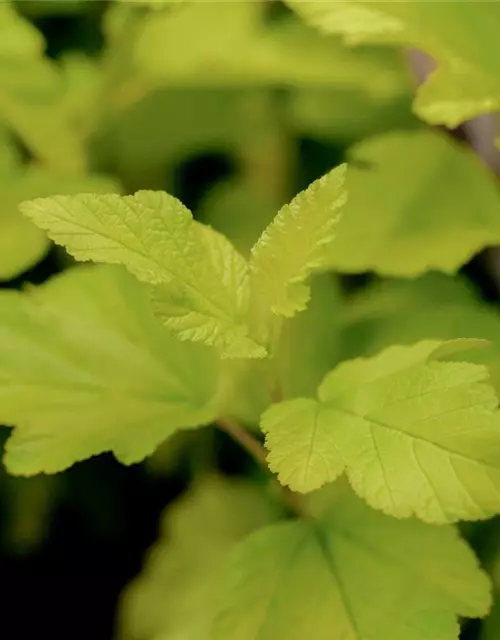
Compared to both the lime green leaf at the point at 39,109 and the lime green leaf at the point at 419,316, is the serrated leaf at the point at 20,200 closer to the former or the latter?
the lime green leaf at the point at 39,109

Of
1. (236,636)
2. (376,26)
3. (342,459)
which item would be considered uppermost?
(376,26)

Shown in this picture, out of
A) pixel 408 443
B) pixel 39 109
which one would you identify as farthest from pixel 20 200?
pixel 408 443

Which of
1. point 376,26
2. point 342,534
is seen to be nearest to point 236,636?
point 342,534

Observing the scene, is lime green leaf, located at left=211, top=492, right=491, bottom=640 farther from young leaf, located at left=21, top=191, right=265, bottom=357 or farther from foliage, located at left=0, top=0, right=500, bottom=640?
young leaf, located at left=21, top=191, right=265, bottom=357

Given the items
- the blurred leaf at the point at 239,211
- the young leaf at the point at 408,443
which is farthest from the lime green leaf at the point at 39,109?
the young leaf at the point at 408,443

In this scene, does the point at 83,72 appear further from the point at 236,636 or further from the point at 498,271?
the point at 236,636

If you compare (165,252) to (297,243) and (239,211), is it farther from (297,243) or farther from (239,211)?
(239,211)
